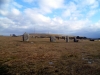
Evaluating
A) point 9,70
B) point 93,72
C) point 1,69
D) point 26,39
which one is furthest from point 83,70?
point 26,39

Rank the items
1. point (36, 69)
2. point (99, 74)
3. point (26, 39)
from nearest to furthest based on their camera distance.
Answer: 1. point (99, 74)
2. point (36, 69)
3. point (26, 39)

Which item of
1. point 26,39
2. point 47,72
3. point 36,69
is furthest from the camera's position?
point 26,39

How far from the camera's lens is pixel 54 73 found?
30.1 ft

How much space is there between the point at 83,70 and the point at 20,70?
398 cm

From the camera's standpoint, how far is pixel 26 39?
39531mm

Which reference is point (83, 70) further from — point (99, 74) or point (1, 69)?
point (1, 69)

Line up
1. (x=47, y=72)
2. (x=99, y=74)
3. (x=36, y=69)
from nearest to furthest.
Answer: (x=99, y=74), (x=47, y=72), (x=36, y=69)

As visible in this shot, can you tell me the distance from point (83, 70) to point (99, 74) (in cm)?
115

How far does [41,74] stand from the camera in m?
9.02

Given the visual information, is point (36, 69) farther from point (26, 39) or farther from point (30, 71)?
point (26, 39)

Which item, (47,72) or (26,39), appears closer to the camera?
(47,72)

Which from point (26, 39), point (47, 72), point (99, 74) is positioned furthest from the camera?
point (26, 39)

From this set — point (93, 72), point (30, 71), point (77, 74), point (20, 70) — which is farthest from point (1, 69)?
point (93, 72)

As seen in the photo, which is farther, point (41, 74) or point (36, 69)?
point (36, 69)
